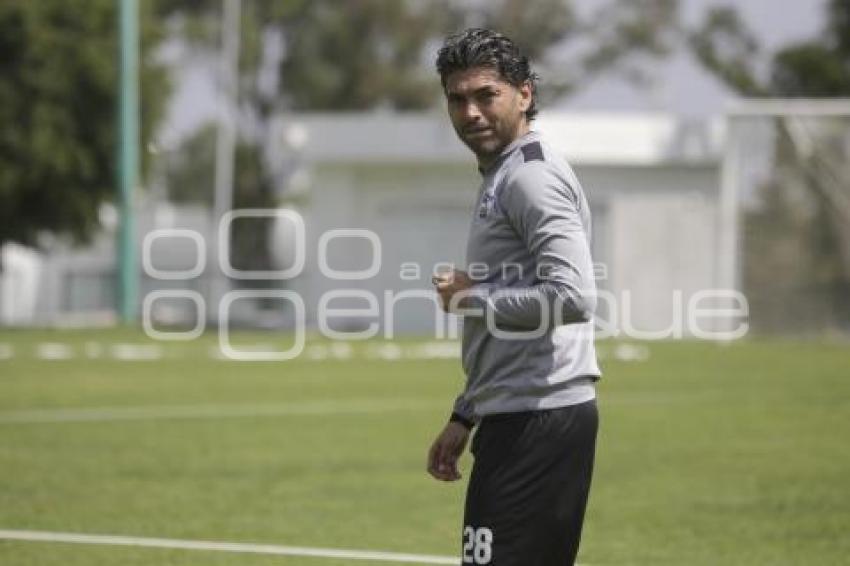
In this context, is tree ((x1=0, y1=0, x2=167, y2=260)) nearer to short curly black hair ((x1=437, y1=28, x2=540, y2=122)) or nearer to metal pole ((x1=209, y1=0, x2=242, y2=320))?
metal pole ((x1=209, y1=0, x2=242, y2=320))

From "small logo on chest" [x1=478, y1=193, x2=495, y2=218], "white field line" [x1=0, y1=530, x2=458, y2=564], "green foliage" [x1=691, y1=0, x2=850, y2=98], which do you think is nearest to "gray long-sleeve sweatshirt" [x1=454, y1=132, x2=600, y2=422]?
"small logo on chest" [x1=478, y1=193, x2=495, y2=218]

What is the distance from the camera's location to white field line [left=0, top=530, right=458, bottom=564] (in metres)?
9.79

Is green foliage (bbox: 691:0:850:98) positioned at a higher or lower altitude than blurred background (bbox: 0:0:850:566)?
higher

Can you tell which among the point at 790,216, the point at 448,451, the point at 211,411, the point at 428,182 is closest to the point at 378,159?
the point at 428,182

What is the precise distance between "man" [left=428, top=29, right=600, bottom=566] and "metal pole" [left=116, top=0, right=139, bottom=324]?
43.3 m

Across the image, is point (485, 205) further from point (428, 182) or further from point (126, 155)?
point (428, 182)

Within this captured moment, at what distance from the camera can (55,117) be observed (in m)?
50.0

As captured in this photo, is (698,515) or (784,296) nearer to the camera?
(698,515)

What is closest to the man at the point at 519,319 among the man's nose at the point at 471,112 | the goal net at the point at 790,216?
the man's nose at the point at 471,112

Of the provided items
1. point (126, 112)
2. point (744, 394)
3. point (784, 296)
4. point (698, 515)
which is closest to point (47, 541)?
point (698, 515)

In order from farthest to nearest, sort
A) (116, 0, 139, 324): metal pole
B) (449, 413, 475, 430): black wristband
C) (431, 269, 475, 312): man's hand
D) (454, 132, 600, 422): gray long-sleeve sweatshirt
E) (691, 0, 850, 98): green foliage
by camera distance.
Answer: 1. (691, 0, 850, 98): green foliage
2. (116, 0, 139, 324): metal pole
3. (449, 413, 475, 430): black wristband
4. (431, 269, 475, 312): man's hand
5. (454, 132, 600, 422): gray long-sleeve sweatshirt

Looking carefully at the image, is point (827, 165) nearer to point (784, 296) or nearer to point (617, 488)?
point (784, 296)

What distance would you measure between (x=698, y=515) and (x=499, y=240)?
661 centimetres

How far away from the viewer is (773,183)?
1604 inches
